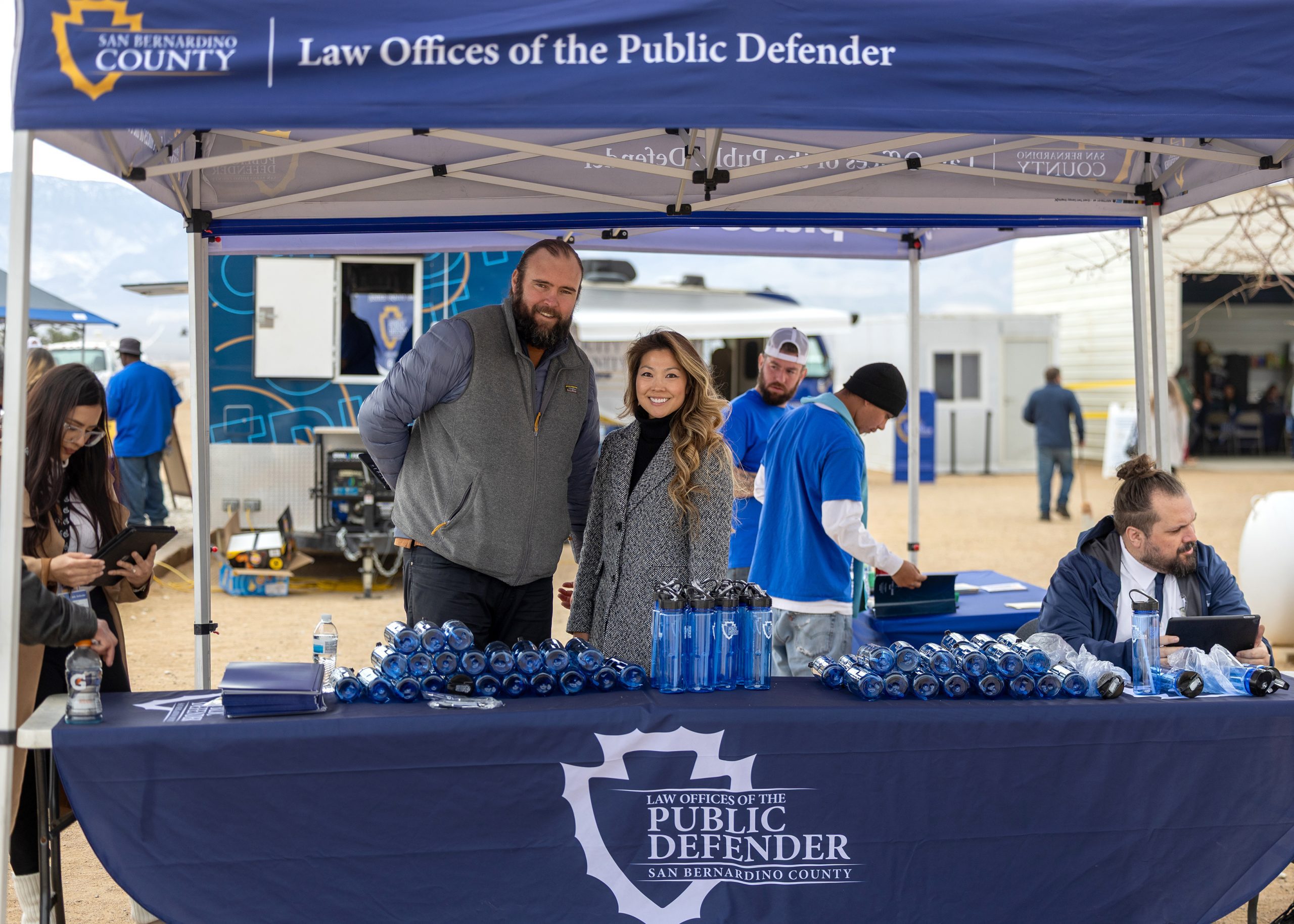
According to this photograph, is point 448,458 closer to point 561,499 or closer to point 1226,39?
point 561,499

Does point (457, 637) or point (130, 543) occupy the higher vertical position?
point (130, 543)

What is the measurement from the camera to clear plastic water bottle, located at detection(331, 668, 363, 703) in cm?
262

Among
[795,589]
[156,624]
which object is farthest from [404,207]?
[156,624]

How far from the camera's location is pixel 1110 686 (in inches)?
105

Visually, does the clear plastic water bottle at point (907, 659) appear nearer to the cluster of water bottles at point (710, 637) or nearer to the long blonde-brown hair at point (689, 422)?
the cluster of water bottles at point (710, 637)

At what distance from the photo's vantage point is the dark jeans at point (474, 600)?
312cm

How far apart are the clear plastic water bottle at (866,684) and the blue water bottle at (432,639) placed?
97 cm

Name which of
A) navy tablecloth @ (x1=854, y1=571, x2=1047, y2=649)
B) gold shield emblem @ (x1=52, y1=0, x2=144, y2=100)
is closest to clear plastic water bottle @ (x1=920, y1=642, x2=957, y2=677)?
navy tablecloth @ (x1=854, y1=571, x2=1047, y2=649)

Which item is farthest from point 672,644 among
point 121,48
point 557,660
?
point 121,48

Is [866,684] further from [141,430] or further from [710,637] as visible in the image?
[141,430]

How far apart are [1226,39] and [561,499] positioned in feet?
6.36

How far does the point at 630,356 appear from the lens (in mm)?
3137

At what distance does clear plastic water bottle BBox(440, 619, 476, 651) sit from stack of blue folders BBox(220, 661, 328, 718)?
305mm

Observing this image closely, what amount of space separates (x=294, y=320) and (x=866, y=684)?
6.92 meters
